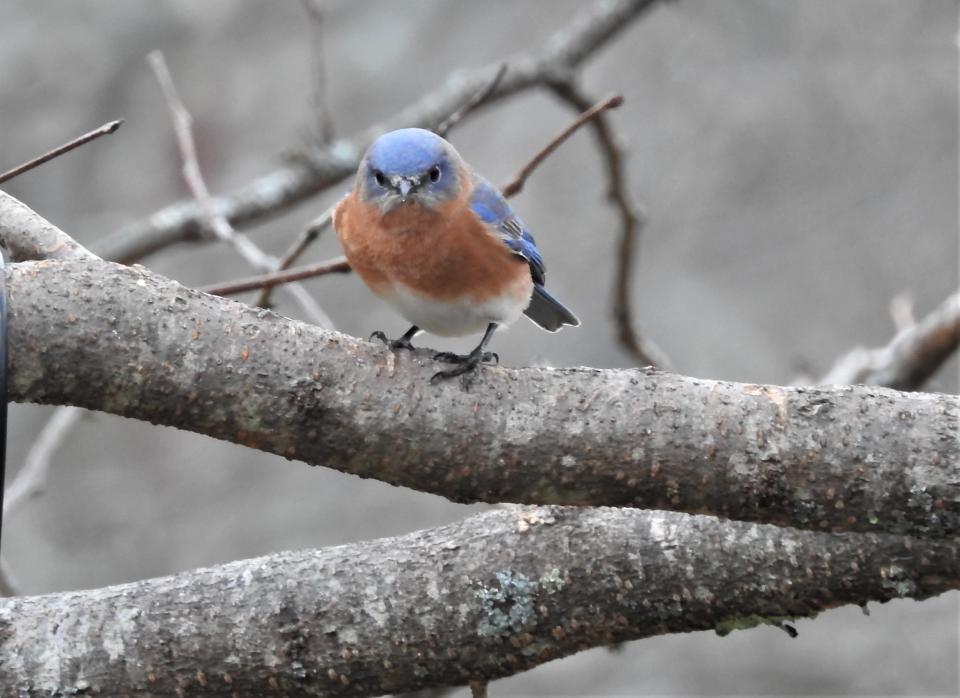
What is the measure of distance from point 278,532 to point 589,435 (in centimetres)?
581

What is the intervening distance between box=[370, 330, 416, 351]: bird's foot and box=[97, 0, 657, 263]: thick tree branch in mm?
1416

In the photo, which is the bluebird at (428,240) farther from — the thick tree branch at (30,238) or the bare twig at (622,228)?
the thick tree branch at (30,238)

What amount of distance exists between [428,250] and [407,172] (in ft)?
0.68

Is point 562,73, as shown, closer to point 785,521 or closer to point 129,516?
point 785,521

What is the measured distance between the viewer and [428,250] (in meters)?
3.19

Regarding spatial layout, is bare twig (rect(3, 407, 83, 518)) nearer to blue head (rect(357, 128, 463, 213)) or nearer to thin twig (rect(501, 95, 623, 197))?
blue head (rect(357, 128, 463, 213))

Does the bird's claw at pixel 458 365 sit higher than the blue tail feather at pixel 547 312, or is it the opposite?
the blue tail feather at pixel 547 312

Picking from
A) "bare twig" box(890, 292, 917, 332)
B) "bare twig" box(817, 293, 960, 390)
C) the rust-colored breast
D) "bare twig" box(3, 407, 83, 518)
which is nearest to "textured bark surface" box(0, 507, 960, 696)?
A: the rust-colored breast

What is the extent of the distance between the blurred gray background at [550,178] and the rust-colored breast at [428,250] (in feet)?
13.4

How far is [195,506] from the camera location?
25.4 feet

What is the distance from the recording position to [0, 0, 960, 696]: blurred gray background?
7.55 metres

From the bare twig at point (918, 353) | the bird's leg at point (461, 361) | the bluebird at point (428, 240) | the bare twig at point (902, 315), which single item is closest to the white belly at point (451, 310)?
the bluebird at point (428, 240)

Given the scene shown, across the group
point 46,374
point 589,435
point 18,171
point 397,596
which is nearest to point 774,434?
point 589,435

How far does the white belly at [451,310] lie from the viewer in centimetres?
324
